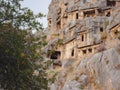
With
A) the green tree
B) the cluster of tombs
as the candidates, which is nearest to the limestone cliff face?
the cluster of tombs

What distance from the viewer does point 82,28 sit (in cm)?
4528

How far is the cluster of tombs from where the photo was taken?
4138cm

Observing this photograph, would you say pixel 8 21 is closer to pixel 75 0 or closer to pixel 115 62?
pixel 115 62

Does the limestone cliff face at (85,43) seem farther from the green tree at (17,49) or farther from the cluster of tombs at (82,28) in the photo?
the green tree at (17,49)

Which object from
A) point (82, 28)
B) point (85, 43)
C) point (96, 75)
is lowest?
point (96, 75)

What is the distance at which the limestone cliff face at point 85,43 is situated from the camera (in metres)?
32.0

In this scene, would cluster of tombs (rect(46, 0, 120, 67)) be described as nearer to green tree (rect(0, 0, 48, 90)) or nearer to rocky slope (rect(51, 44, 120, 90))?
rocky slope (rect(51, 44, 120, 90))

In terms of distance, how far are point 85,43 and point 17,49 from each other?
30589 mm

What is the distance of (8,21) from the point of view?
1434 cm

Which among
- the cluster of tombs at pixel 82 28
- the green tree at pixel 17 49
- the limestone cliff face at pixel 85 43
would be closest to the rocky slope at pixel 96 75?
the limestone cliff face at pixel 85 43

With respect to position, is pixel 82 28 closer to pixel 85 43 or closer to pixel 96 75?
pixel 85 43

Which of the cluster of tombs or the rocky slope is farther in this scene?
the cluster of tombs

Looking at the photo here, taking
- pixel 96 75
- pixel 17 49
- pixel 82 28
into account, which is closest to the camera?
pixel 17 49

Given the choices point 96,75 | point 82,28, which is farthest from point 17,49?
point 82,28
